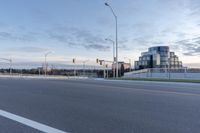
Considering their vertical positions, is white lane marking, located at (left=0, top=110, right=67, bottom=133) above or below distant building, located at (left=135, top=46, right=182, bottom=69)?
below

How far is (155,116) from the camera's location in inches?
299

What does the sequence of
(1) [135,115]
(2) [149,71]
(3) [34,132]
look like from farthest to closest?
(2) [149,71] → (1) [135,115] → (3) [34,132]

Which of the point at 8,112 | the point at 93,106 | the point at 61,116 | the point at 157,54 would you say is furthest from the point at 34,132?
the point at 157,54

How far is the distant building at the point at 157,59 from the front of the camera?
102206mm

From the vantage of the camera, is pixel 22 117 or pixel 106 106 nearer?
pixel 22 117

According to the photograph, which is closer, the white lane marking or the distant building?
the white lane marking

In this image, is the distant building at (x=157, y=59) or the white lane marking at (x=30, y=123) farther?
the distant building at (x=157, y=59)

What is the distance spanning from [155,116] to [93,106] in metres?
2.49

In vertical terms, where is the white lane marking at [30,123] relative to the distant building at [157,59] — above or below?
below

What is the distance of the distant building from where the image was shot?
102206mm

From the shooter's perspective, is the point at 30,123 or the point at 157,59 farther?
the point at 157,59

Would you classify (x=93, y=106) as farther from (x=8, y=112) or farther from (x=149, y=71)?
(x=149, y=71)

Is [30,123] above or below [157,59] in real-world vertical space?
below

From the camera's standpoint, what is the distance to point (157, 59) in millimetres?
104375
